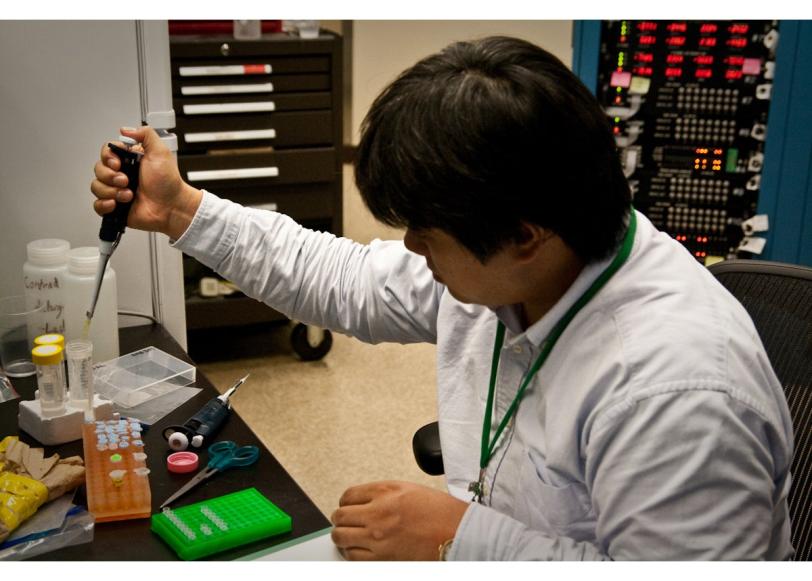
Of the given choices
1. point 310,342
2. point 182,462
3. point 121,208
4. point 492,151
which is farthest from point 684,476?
point 310,342

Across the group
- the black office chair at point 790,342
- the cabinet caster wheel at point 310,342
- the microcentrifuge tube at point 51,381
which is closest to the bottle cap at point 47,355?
the microcentrifuge tube at point 51,381

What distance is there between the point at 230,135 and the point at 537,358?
6.29 feet

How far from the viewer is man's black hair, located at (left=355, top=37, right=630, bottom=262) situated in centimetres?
90

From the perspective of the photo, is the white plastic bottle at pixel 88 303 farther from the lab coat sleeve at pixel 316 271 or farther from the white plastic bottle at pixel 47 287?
the lab coat sleeve at pixel 316 271

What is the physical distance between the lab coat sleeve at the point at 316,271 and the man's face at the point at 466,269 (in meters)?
0.29

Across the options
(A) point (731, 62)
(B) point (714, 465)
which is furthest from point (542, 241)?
(A) point (731, 62)

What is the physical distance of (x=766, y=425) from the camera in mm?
917

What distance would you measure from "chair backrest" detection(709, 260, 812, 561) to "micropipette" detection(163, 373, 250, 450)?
0.76m

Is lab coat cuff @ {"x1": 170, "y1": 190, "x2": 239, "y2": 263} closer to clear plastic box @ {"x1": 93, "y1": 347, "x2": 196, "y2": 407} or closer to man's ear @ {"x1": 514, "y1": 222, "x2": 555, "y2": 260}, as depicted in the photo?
clear plastic box @ {"x1": 93, "y1": 347, "x2": 196, "y2": 407}

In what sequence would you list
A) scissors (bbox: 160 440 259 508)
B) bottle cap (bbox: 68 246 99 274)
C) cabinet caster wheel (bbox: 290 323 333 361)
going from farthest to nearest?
cabinet caster wheel (bbox: 290 323 333 361), bottle cap (bbox: 68 246 99 274), scissors (bbox: 160 440 259 508)

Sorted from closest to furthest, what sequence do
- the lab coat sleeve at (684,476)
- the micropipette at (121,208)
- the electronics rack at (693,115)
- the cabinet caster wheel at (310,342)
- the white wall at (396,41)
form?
the lab coat sleeve at (684,476), the micropipette at (121,208), the electronics rack at (693,115), the cabinet caster wheel at (310,342), the white wall at (396,41)

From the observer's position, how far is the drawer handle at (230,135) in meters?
2.73

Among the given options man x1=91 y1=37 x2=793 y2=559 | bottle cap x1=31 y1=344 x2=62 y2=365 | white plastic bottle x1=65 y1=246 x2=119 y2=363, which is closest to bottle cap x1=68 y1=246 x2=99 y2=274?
white plastic bottle x1=65 y1=246 x2=119 y2=363

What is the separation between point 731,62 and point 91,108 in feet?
5.27
